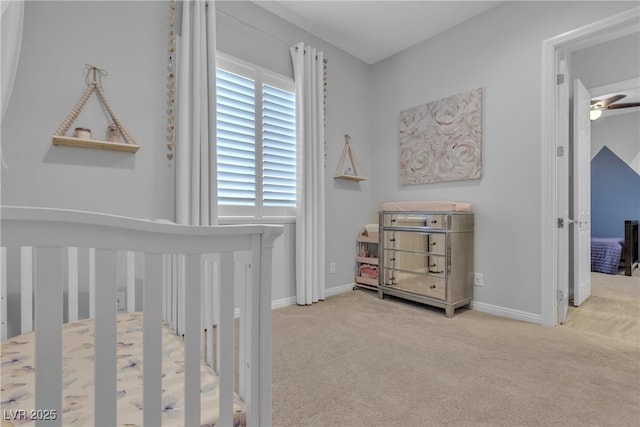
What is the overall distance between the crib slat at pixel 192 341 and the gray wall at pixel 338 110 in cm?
157

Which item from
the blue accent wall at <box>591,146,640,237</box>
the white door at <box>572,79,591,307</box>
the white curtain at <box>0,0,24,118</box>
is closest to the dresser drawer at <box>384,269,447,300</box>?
the white door at <box>572,79,591,307</box>

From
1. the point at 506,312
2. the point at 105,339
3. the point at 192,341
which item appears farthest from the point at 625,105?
the point at 105,339

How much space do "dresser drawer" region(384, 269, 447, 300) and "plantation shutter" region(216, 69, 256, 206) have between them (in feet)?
4.87

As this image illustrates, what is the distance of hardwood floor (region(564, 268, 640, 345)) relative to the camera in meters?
2.21

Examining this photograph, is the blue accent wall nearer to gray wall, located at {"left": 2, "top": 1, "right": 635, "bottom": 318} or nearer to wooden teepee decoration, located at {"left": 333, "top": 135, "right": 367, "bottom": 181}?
gray wall, located at {"left": 2, "top": 1, "right": 635, "bottom": 318}

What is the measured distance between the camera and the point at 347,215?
11.0ft

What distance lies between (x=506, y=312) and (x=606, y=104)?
384 cm

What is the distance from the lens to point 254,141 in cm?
261

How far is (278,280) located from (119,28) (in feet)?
7.07

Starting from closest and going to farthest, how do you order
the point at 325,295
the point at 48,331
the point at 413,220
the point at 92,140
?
the point at 48,331
the point at 92,140
the point at 413,220
the point at 325,295

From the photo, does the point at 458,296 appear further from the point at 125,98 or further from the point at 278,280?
the point at 125,98

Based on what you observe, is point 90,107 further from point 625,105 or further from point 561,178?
point 625,105

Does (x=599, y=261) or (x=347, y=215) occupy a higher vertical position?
(x=347, y=215)

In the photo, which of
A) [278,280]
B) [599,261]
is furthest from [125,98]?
[599,261]
